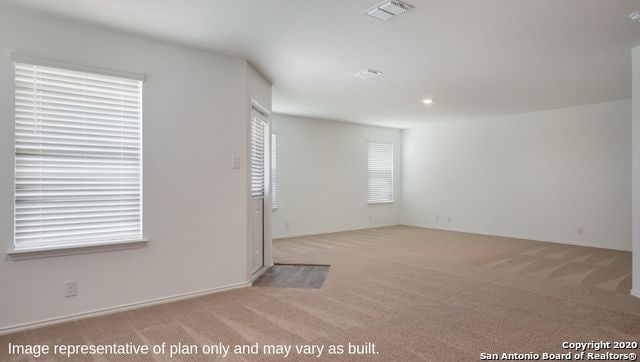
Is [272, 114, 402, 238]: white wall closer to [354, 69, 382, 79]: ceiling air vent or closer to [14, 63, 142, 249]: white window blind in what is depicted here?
[354, 69, 382, 79]: ceiling air vent

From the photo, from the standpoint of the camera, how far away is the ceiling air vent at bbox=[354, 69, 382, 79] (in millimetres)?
4586

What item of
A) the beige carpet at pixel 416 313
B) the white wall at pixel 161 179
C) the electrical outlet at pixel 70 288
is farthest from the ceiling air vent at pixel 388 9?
the electrical outlet at pixel 70 288

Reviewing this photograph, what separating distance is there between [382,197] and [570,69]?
558cm

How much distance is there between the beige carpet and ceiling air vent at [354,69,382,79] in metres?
2.56

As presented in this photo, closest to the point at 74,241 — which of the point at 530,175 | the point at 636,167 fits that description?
the point at 636,167

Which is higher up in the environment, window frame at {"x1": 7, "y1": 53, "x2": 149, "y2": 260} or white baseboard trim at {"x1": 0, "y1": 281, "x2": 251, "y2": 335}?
window frame at {"x1": 7, "y1": 53, "x2": 149, "y2": 260}

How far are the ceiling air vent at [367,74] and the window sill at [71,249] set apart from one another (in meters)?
3.14

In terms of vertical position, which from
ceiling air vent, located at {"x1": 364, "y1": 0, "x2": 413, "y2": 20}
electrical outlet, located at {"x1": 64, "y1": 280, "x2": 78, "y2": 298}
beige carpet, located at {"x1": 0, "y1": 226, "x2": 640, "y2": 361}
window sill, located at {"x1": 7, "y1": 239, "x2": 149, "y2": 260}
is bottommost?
beige carpet, located at {"x1": 0, "y1": 226, "x2": 640, "y2": 361}

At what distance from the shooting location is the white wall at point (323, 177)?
7.58m

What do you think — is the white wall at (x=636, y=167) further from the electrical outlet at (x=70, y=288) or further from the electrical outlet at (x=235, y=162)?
the electrical outlet at (x=70, y=288)

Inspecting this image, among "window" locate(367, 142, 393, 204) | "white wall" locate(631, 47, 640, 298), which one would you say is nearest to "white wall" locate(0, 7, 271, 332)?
"white wall" locate(631, 47, 640, 298)

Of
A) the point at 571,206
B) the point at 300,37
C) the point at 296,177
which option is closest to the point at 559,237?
the point at 571,206

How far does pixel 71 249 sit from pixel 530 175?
7772 mm

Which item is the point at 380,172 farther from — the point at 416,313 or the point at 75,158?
the point at 75,158
